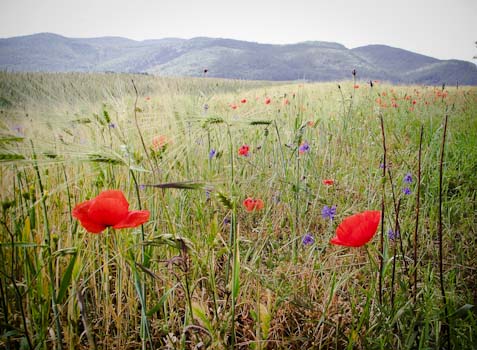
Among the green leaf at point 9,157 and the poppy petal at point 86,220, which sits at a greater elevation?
the green leaf at point 9,157

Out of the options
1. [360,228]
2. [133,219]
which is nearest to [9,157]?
[133,219]

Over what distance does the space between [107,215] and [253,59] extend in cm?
12549

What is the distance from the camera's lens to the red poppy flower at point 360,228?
2.10ft

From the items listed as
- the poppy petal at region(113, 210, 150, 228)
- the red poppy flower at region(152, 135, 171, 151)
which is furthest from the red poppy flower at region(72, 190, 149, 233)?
the red poppy flower at region(152, 135, 171, 151)

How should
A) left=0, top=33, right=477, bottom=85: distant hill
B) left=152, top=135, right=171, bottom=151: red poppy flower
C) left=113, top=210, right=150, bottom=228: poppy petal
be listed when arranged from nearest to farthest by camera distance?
left=113, top=210, right=150, bottom=228: poppy petal
left=152, top=135, right=171, bottom=151: red poppy flower
left=0, top=33, right=477, bottom=85: distant hill

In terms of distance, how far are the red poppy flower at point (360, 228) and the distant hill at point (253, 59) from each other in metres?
93.9

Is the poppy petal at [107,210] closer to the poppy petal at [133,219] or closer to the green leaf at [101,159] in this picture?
the poppy petal at [133,219]

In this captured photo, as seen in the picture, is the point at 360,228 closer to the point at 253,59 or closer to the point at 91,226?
the point at 91,226

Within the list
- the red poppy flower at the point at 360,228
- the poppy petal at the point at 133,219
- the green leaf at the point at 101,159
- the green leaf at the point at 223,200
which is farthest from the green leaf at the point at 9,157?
the red poppy flower at the point at 360,228

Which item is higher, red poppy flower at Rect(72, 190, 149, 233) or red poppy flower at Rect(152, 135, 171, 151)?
red poppy flower at Rect(152, 135, 171, 151)

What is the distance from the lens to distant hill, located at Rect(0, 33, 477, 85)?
105 m

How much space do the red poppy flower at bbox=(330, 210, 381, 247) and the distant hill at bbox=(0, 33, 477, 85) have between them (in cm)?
9386

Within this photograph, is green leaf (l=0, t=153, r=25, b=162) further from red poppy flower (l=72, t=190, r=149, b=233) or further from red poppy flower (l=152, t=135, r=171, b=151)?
red poppy flower (l=152, t=135, r=171, b=151)

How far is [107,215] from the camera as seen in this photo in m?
0.59
